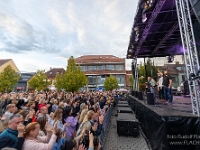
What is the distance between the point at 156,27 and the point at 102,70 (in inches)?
1736

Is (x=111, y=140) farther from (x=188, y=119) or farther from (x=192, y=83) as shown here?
(x=192, y=83)

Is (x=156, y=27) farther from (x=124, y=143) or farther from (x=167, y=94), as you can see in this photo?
(x=124, y=143)

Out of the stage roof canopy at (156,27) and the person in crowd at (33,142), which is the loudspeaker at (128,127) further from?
the stage roof canopy at (156,27)

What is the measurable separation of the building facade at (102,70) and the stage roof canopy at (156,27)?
38.5 meters

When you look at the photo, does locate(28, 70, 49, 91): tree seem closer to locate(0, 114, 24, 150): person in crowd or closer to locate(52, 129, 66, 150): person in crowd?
locate(0, 114, 24, 150): person in crowd

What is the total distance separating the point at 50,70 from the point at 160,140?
60928 mm

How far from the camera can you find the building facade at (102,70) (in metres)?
51.7

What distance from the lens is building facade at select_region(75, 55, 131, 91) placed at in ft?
170

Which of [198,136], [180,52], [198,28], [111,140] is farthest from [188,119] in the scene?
[180,52]

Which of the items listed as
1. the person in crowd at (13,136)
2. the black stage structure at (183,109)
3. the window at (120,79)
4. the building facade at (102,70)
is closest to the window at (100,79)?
the building facade at (102,70)

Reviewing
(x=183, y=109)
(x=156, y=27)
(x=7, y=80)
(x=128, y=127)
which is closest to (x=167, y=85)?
(x=183, y=109)

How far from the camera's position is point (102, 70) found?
Result: 52562 mm

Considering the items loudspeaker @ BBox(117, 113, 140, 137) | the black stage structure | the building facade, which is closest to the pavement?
loudspeaker @ BBox(117, 113, 140, 137)

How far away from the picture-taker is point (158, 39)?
10414mm
